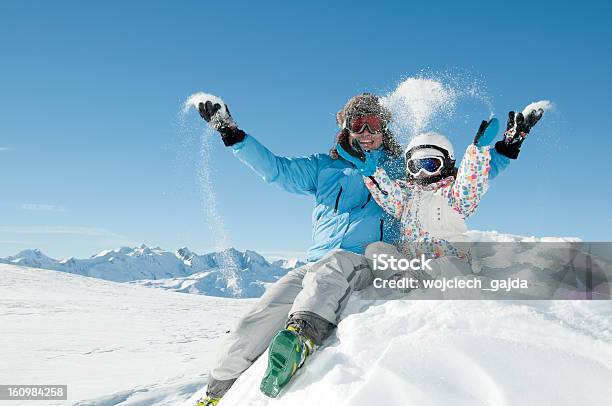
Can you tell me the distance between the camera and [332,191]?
4.23 metres

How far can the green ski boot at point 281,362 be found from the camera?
2529 millimetres

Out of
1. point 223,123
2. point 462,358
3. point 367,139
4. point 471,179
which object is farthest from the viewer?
point 367,139

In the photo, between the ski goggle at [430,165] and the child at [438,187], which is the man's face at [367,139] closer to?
the child at [438,187]

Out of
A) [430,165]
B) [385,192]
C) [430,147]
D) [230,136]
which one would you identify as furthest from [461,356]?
[230,136]

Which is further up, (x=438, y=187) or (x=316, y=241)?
(x=438, y=187)

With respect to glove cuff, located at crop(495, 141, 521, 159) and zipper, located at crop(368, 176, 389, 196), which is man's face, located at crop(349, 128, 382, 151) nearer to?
zipper, located at crop(368, 176, 389, 196)

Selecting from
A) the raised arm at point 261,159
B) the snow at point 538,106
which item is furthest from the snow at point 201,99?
the snow at point 538,106

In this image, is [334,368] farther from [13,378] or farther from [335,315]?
[13,378]

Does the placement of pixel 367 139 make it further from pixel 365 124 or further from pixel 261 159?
pixel 261 159

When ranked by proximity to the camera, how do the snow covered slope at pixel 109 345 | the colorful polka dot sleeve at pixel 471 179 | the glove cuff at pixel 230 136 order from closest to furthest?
1. the colorful polka dot sleeve at pixel 471 179
2. the glove cuff at pixel 230 136
3. the snow covered slope at pixel 109 345

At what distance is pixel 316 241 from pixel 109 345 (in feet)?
21.5

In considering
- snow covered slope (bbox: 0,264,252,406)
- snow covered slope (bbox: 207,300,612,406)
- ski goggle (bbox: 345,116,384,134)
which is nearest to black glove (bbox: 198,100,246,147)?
ski goggle (bbox: 345,116,384,134)

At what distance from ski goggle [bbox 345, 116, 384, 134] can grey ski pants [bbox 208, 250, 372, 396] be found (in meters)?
1.37

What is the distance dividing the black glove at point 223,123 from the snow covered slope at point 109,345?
1.79 metres
